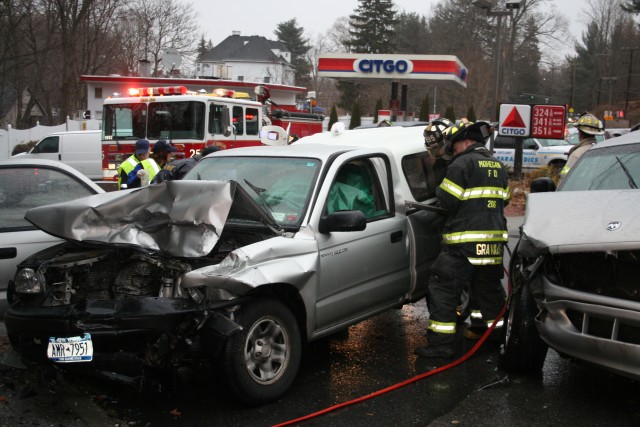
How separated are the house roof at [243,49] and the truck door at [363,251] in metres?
82.4

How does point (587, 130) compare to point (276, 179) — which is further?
point (587, 130)

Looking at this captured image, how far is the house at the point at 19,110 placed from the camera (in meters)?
40.0

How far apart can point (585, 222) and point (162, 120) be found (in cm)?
1144

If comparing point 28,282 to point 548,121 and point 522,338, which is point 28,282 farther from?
point 548,121

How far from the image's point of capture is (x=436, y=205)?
20.9 feet

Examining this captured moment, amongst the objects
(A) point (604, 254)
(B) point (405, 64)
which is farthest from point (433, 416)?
(B) point (405, 64)

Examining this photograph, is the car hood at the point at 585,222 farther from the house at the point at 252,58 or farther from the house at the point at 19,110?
the house at the point at 252,58

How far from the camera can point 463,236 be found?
5.41 m

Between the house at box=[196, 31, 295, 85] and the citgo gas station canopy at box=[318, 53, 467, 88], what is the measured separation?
57155 mm

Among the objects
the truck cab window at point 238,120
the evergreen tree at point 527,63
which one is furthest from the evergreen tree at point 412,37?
the truck cab window at point 238,120

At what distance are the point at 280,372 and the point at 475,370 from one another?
164cm

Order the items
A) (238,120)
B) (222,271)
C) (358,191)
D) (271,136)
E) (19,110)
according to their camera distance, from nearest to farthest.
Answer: (222,271) → (358,191) → (271,136) → (238,120) → (19,110)

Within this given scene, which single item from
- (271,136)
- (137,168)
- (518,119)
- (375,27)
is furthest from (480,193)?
(375,27)

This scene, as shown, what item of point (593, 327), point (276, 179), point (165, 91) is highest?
point (165, 91)
